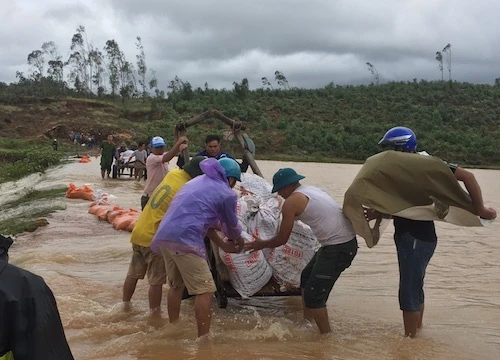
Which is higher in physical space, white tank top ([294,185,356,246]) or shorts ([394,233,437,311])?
white tank top ([294,185,356,246])

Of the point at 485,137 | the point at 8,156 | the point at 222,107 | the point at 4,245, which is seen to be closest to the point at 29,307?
the point at 4,245

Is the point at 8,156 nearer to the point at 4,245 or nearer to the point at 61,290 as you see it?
the point at 61,290

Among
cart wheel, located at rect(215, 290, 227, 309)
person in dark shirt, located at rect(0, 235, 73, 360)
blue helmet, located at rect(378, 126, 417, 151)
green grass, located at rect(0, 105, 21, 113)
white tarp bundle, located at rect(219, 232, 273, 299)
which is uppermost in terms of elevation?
green grass, located at rect(0, 105, 21, 113)

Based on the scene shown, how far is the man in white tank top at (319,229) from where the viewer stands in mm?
4641

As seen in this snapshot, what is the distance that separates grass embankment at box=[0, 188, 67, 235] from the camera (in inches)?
400

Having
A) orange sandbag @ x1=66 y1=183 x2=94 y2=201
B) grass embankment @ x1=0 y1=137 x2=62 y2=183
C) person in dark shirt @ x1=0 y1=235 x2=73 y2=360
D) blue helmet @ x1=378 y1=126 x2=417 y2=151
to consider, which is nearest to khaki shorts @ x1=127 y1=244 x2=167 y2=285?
blue helmet @ x1=378 y1=126 x2=417 y2=151

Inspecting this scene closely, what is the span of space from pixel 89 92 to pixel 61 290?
240 ft

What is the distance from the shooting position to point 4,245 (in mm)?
1621

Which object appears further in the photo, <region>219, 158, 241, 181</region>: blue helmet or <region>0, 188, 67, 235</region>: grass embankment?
<region>0, 188, 67, 235</region>: grass embankment

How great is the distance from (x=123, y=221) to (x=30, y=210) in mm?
3398

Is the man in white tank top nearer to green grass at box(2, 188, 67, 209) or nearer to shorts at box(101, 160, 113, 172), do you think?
green grass at box(2, 188, 67, 209)

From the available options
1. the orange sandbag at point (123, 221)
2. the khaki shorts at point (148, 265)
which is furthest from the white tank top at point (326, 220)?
the orange sandbag at point (123, 221)

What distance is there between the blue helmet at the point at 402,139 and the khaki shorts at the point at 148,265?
90.8 inches

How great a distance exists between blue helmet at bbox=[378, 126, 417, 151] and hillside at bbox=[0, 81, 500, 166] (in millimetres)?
37642
